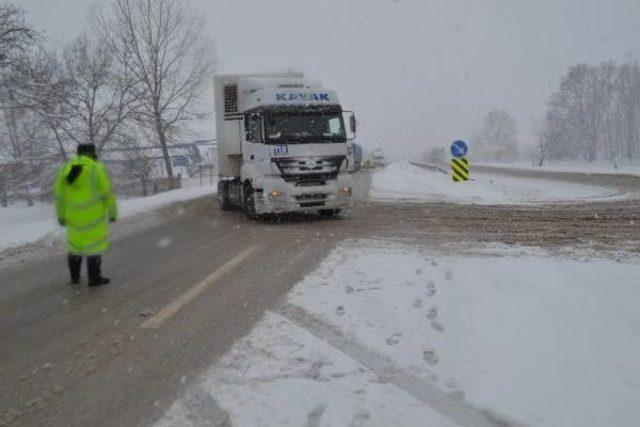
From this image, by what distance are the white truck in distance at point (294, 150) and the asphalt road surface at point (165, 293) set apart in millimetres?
609

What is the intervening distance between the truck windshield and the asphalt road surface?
1932mm

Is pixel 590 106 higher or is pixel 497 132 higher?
pixel 590 106

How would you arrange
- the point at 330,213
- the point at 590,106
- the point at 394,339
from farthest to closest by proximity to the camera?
the point at 590,106 → the point at 330,213 → the point at 394,339

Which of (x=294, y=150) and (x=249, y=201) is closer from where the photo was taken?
(x=294, y=150)

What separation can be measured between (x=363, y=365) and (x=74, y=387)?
2.13m

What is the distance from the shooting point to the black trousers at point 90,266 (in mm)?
6739

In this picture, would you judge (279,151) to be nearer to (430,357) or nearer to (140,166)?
(430,357)

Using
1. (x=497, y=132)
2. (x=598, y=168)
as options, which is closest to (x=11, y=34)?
(x=598, y=168)

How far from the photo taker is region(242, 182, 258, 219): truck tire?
1278 cm

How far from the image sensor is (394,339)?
14.8 feet

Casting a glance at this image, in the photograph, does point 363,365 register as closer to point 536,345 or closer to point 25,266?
point 536,345

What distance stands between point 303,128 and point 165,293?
6.53 meters

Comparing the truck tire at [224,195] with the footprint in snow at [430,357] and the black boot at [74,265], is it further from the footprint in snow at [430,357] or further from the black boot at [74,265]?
the footprint in snow at [430,357]

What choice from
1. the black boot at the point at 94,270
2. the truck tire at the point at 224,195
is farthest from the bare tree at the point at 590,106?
the black boot at the point at 94,270
